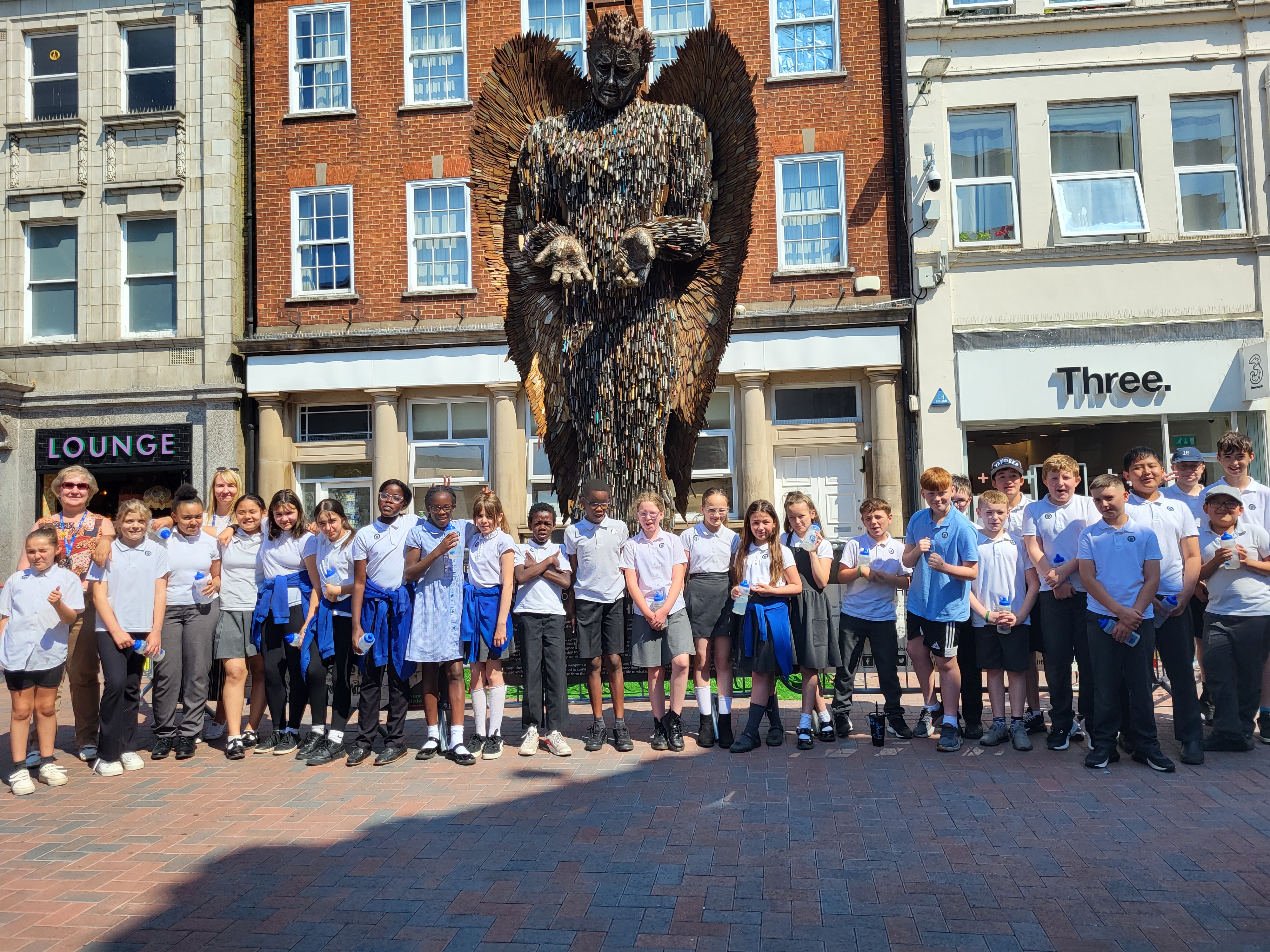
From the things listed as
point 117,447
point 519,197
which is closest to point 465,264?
point 117,447

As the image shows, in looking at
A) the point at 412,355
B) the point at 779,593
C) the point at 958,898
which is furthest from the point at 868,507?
the point at 412,355

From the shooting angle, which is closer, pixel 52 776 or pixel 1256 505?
pixel 52 776

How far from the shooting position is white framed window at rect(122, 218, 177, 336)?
15.7 metres

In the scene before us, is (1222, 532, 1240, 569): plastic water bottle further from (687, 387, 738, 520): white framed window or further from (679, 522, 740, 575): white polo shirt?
(687, 387, 738, 520): white framed window

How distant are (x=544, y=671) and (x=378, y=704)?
1.01 meters

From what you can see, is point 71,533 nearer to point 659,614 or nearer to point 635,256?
point 659,614

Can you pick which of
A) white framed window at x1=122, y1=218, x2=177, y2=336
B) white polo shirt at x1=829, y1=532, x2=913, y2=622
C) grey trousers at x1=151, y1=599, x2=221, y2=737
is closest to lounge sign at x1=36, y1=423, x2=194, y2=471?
white framed window at x1=122, y1=218, x2=177, y2=336

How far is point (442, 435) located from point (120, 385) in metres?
5.23

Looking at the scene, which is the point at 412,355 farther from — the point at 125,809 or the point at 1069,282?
the point at 125,809

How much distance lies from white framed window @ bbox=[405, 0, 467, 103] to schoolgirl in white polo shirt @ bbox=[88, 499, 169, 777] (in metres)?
11.4

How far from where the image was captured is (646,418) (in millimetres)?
6926

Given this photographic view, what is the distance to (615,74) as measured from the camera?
6.84 m

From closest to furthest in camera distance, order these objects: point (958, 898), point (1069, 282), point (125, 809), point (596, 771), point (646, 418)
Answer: point (958, 898) → point (125, 809) → point (596, 771) → point (646, 418) → point (1069, 282)

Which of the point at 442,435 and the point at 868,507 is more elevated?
the point at 442,435
